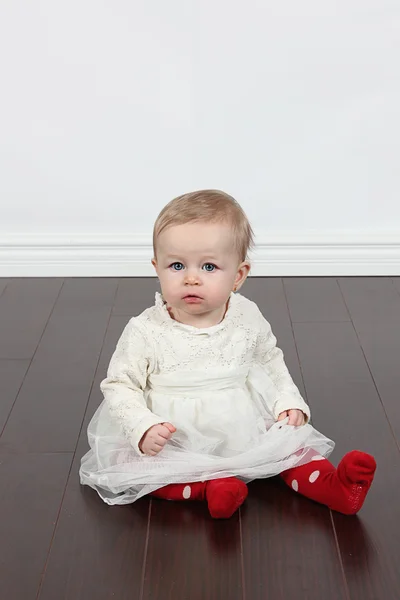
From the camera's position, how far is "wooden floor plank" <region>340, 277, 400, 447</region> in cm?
190

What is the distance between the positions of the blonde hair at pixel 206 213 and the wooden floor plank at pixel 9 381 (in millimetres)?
590

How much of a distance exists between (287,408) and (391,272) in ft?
3.73

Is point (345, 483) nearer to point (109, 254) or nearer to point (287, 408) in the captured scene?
point (287, 408)

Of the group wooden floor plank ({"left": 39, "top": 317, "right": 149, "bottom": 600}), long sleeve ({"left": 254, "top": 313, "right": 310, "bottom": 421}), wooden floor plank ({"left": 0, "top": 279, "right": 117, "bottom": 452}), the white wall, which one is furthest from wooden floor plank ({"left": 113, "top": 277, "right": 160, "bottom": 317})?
wooden floor plank ({"left": 39, "top": 317, "right": 149, "bottom": 600})

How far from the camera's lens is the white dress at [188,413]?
1508mm

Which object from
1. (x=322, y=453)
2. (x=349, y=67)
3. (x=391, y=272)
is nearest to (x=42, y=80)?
(x=349, y=67)

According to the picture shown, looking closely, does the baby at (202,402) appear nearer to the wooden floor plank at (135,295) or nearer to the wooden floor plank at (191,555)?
the wooden floor plank at (191,555)

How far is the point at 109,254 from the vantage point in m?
2.57

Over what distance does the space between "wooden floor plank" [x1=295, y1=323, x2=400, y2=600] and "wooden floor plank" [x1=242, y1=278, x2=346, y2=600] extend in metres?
A: 0.03

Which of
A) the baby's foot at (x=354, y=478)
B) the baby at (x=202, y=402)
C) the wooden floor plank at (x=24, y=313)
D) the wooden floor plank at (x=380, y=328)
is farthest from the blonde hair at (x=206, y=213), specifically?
the wooden floor plank at (x=24, y=313)

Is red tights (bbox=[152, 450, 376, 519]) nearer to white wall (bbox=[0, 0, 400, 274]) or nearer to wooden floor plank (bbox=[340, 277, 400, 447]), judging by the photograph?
wooden floor plank (bbox=[340, 277, 400, 447])

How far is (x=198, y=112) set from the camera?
240 centimetres

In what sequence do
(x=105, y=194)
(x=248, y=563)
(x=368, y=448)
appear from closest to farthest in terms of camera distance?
(x=248, y=563) < (x=368, y=448) < (x=105, y=194)

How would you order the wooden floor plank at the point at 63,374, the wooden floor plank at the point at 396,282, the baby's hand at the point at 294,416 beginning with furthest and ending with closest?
the wooden floor plank at the point at 396,282, the wooden floor plank at the point at 63,374, the baby's hand at the point at 294,416
